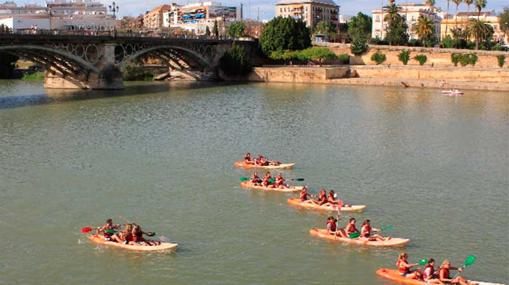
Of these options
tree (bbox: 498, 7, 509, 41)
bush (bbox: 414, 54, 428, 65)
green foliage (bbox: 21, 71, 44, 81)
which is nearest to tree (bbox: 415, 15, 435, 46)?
bush (bbox: 414, 54, 428, 65)

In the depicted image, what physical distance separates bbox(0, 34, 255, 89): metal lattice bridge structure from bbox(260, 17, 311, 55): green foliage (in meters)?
16.7

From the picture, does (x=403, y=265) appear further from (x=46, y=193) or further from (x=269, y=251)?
(x=46, y=193)

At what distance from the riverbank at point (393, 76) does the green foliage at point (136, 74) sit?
16.6 m

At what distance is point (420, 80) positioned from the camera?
90.8m

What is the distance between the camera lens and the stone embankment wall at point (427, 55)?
94.8 meters

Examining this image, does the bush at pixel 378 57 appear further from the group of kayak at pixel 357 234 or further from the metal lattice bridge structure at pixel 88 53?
the group of kayak at pixel 357 234

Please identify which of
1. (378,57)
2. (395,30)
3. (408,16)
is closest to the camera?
(378,57)

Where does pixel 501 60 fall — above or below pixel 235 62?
above

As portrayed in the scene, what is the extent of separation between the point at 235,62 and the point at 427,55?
29.7 meters

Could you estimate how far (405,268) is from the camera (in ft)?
71.9

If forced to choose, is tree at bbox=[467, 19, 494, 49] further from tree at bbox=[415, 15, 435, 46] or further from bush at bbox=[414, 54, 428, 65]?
bush at bbox=[414, 54, 428, 65]

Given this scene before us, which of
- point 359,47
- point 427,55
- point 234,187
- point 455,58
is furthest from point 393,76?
point 234,187

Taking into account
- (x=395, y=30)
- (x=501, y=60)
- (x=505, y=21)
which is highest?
(x=505, y=21)

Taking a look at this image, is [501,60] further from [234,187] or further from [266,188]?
[234,187]
